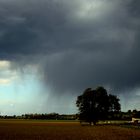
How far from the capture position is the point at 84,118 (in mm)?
131750

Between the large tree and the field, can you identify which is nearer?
the field

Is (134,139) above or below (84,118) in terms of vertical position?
below

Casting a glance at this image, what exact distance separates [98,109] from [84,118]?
24.0ft

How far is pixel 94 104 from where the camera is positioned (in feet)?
448

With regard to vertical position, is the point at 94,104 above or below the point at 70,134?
above

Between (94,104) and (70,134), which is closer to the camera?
(70,134)

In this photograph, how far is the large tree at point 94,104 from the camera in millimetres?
131875

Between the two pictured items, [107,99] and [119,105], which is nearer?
[107,99]

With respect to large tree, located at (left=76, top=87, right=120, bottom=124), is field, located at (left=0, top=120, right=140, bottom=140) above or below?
below

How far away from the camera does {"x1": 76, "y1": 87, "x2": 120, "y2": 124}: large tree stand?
433 ft

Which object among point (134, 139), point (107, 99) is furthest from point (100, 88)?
point (134, 139)

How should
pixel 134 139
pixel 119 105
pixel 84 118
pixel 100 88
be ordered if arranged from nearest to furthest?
pixel 134 139, pixel 84 118, pixel 100 88, pixel 119 105

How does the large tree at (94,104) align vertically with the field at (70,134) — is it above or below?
above

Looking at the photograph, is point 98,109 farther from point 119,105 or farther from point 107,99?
point 119,105
